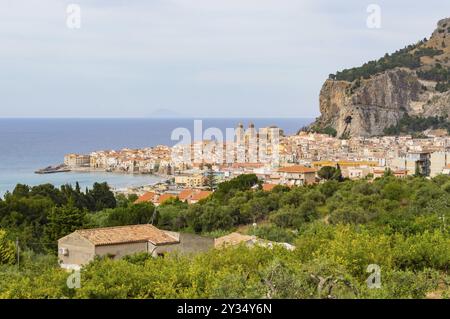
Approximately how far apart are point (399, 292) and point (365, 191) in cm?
1487

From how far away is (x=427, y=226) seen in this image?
12.9 m

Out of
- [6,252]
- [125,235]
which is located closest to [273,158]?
[125,235]

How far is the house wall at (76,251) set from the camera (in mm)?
12587

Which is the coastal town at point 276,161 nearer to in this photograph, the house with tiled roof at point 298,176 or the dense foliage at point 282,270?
the house with tiled roof at point 298,176

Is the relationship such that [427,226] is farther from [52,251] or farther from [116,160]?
[116,160]

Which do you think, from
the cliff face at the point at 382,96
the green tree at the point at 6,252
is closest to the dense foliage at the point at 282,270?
the green tree at the point at 6,252

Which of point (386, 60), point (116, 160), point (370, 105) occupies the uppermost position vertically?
point (386, 60)

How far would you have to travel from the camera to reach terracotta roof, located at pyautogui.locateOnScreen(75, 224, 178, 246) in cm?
1275

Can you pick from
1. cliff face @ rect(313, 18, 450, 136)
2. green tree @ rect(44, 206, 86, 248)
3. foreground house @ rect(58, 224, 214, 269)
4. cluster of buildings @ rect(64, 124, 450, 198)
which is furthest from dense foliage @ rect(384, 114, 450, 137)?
foreground house @ rect(58, 224, 214, 269)

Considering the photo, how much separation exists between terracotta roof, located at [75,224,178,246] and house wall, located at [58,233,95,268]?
0.37ft

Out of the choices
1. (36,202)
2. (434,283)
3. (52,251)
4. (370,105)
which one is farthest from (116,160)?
(434,283)

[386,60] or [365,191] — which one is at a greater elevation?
[386,60]

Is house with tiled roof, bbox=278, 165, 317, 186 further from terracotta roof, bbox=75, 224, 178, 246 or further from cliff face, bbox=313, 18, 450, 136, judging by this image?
cliff face, bbox=313, 18, 450, 136

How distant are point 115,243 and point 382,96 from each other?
62613mm
